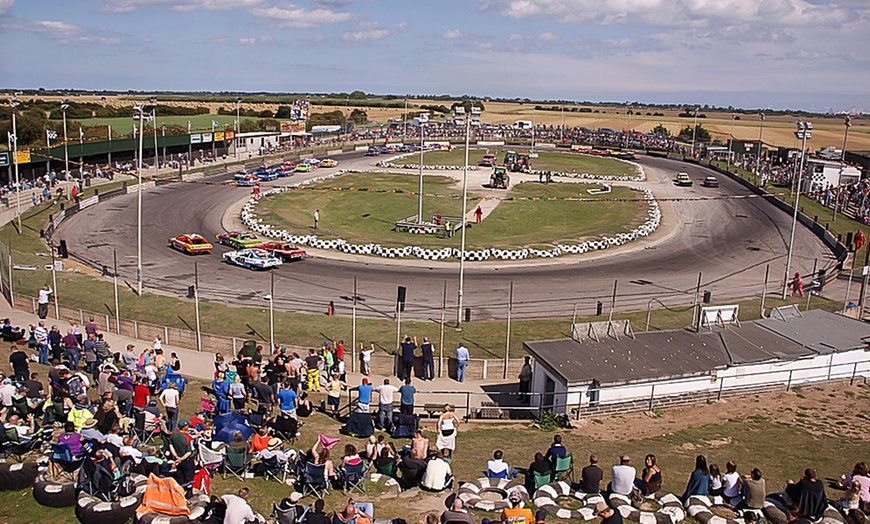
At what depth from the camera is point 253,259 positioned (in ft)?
135

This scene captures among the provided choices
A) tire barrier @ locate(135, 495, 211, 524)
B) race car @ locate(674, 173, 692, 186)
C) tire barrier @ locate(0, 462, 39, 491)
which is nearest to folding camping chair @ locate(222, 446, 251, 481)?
tire barrier @ locate(135, 495, 211, 524)

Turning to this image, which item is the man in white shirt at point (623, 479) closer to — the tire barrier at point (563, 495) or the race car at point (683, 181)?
the tire barrier at point (563, 495)

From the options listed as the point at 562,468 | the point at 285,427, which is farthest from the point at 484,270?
the point at 562,468

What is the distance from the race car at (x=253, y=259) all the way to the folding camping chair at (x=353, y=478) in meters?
27.6

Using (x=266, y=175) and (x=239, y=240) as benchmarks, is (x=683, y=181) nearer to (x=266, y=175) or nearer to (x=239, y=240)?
(x=266, y=175)

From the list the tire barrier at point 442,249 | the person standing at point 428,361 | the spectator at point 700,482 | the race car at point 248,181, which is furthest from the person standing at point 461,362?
the race car at point 248,181

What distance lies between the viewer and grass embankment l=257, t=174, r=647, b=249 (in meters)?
50.3

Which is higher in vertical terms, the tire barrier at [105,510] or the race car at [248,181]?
the race car at [248,181]

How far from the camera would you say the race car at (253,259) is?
134 ft

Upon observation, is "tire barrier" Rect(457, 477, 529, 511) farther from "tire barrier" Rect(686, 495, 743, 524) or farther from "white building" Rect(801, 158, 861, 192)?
"white building" Rect(801, 158, 861, 192)

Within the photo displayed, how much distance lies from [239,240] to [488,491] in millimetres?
34797

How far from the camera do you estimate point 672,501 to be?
14.2m

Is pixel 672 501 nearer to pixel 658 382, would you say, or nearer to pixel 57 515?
pixel 658 382

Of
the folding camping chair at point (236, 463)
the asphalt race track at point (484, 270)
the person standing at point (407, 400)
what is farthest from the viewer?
the asphalt race track at point (484, 270)
